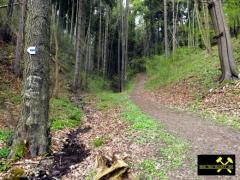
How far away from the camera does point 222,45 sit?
15.1 m

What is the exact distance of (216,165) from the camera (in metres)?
5.82

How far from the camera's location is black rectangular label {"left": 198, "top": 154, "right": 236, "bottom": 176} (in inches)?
223

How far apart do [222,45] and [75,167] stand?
10.7 metres

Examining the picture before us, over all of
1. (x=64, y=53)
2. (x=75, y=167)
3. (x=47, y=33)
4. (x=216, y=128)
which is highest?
(x=64, y=53)

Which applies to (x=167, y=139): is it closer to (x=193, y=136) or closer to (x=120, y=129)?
(x=193, y=136)

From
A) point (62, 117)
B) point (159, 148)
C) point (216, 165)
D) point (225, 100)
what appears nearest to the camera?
point (216, 165)

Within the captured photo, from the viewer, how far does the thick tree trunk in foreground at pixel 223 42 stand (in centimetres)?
1462

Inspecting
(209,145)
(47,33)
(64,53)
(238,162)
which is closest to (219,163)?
(238,162)

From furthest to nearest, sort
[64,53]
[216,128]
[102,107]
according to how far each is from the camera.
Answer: [64,53]
[102,107]
[216,128]

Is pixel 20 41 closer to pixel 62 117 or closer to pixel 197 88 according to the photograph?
pixel 62 117

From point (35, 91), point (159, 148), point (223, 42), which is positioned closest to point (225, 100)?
point (223, 42)

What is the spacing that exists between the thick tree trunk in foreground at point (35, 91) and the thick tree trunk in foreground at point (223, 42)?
9.55 metres

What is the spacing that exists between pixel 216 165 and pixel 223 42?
10.4 meters

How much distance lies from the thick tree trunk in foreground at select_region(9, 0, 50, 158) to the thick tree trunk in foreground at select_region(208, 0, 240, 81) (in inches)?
376
